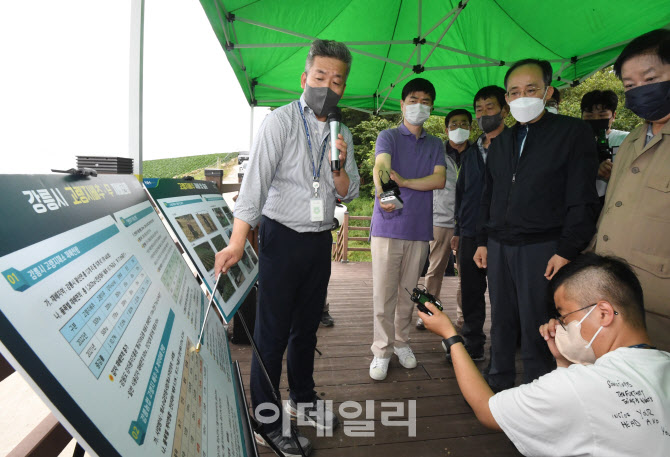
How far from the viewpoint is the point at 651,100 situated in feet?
4.93

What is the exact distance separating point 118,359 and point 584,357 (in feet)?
3.96

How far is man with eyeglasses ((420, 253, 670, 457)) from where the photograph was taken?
0.82m

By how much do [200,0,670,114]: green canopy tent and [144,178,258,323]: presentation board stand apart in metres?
2.27

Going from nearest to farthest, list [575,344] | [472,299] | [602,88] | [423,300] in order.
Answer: [575,344]
[423,300]
[472,299]
[602,88]

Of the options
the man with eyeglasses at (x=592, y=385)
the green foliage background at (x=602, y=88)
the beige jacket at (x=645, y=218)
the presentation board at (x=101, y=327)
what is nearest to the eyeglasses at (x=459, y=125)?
the beige jacket at (x=645, y=218)

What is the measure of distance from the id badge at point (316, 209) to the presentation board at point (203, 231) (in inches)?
15.3

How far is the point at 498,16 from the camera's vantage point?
4.34m

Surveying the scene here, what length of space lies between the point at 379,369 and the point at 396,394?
0.69 ft

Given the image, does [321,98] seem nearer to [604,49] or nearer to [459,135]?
[459,135]

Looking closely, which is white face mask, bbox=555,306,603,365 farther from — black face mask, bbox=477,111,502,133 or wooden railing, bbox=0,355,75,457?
black face mask, bbox=477,111,502,133

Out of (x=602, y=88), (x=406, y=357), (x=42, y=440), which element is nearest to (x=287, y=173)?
(x=42, y=440)

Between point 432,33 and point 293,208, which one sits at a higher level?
point 432,33

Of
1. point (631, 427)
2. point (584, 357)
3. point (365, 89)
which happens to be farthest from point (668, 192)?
point (365, 89)

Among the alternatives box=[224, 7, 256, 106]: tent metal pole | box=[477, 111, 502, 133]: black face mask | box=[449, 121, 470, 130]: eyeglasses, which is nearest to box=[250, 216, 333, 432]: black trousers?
box=[477, 111, 502, 133]: black face mask
